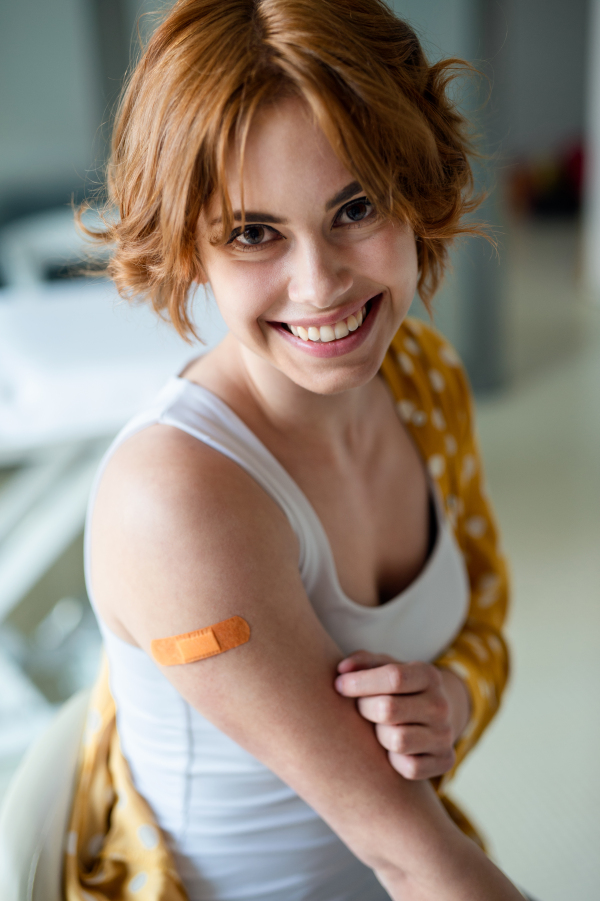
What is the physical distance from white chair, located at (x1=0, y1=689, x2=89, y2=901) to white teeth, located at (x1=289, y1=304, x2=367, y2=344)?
56 centimetres

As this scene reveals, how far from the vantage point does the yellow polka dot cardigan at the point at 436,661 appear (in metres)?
0.85

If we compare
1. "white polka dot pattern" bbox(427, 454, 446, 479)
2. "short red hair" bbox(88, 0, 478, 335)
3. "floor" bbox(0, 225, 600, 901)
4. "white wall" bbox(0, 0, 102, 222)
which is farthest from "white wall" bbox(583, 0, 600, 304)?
"short red hair" bbox(88, 0, 478, 335)

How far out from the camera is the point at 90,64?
3.51 metres

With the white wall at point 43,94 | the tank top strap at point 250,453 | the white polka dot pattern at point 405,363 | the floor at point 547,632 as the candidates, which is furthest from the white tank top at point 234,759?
the white wall at point 43,94

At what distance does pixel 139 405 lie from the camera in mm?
2209

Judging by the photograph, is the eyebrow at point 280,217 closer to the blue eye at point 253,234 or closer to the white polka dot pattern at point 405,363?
the blue eye at point 253,234

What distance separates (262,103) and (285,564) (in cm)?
41

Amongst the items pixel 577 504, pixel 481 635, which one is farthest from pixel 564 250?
pixel 481 635

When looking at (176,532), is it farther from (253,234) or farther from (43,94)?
(43,94)

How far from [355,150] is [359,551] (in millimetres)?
446

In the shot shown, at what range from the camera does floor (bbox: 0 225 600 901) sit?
1.68 metres

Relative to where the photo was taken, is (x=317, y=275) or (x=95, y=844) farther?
(x=95, y=844)

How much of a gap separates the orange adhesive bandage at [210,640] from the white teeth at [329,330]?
28 centimetres

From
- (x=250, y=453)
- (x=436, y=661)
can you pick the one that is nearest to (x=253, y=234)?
(x=250, y=453)
